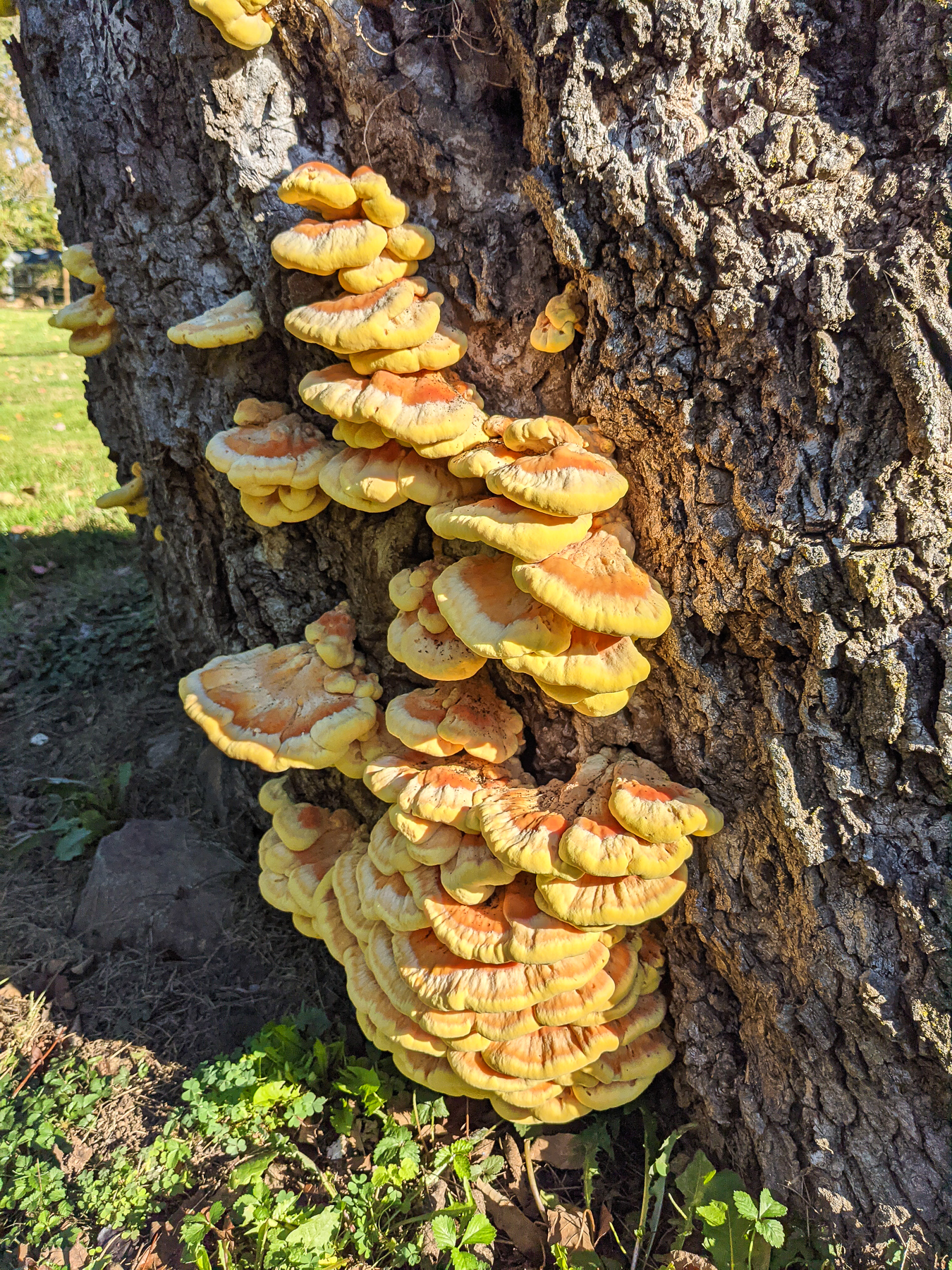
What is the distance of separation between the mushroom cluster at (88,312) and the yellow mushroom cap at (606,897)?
3.41 metres

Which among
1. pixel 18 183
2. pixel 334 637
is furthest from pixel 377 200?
pixel 18 183

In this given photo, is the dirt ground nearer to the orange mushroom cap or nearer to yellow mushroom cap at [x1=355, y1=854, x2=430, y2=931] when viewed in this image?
yellow mushroom cap at [x1=355, y1=854, x2=430, y2=931]

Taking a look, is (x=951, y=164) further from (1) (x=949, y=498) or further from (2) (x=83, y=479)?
(2) (x=83, y=479)

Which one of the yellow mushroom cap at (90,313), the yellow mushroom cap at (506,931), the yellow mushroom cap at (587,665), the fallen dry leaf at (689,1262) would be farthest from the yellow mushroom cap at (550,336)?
the fallen dry leaf at (689,1262)

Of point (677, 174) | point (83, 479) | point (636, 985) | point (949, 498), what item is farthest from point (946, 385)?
point (83, 479)

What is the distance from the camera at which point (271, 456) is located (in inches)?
110

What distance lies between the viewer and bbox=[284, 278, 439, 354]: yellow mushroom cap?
91.5 inches

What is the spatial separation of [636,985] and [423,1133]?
1172 mm

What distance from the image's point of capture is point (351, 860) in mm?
3037

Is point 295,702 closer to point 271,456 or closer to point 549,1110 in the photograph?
point 271,456

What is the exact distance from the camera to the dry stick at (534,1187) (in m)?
2.88

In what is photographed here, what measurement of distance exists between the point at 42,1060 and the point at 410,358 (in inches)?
142

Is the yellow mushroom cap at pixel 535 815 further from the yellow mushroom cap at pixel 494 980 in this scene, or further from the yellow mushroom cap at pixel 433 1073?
the yellow mushroom cap at pixel 433 1073

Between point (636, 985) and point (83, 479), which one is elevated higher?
point (636, 985)
